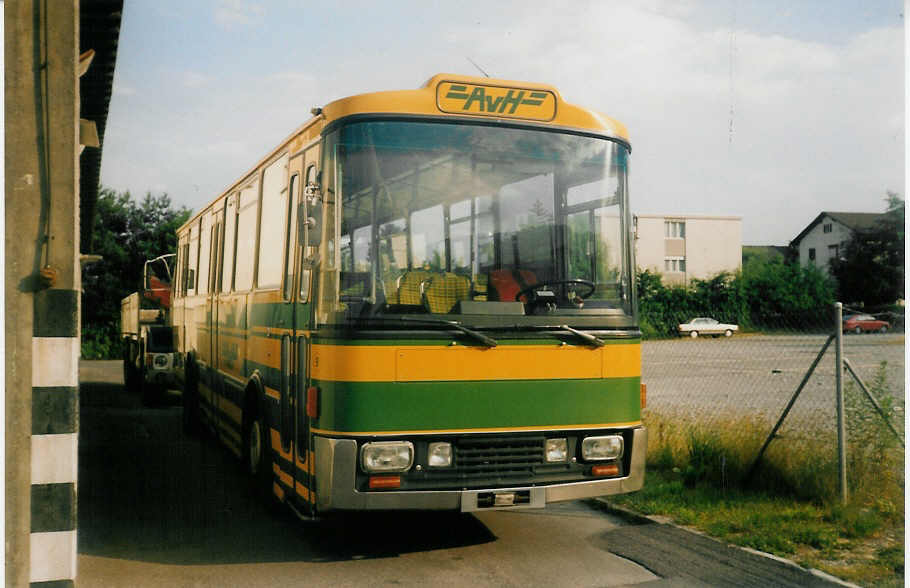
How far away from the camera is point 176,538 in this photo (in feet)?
23.1

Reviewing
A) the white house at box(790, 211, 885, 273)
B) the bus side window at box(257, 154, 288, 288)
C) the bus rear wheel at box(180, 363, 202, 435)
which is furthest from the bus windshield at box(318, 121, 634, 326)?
the white house at box(790, 211, 885, 273)

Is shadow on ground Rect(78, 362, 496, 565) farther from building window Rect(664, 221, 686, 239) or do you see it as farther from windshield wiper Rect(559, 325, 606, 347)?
building window Rect(664, 221, 686, 239)

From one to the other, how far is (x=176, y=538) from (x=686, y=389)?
40.7 ft

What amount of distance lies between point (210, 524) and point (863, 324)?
26113 mm

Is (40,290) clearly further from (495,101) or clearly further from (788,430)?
(788,430)

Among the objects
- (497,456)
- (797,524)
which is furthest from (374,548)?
(797,524)

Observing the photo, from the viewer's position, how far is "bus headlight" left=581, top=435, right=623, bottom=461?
20.8 feet

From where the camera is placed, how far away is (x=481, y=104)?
6.36 meters

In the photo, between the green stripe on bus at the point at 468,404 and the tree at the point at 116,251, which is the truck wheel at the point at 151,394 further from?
the tree at the point at 116,251

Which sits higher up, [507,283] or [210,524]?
[507,283]

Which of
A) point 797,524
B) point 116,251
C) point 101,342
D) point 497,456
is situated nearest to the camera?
point 497,456

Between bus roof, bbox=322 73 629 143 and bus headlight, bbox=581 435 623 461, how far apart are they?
2240 mm

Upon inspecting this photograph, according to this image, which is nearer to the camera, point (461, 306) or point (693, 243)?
point (461, 306)

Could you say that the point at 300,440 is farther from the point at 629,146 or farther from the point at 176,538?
the point at 629,146
